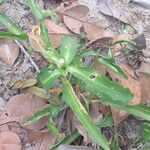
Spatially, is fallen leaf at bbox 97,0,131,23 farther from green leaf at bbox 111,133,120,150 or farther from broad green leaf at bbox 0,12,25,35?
green leaf at bbox 111,133,120,150

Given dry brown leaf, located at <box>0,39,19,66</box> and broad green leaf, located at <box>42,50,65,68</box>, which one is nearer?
broad green leaf, located at <box>42,50,65,68</box>

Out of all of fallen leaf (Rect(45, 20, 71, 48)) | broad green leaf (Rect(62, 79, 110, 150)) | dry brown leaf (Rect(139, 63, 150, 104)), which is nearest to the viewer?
broad green leaf (Rect(62, 79, 110, 150))

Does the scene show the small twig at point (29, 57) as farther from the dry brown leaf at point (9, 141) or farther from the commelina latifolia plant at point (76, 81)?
the dry brown leaf at point (9, 141)

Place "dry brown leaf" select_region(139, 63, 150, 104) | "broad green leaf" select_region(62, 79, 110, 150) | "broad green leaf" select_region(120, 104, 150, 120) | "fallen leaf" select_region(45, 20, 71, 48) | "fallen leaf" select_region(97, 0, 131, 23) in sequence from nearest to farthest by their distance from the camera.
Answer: "broad green leaf" select_region(62, 79, 110, 150), "broad green leaf" select_region(120, 104, 150, 120), "dry brown leaf" select_region(139, 63, 150, 104), "fallen leaf" select_region(45, 20, 71, 48), "fallen leaf" select_region(97, 0, 131, 23)

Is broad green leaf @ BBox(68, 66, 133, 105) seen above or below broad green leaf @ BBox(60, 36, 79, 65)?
below

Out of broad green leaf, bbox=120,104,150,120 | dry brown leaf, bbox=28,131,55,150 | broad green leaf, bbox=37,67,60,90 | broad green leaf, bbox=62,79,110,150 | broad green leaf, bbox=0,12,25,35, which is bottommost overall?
dry brown leaf, bbox=28,131,55,150

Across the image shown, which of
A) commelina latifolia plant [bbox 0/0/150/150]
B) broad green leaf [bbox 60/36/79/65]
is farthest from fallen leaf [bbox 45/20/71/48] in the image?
broad green leaf [bbox 60/36/79/65]

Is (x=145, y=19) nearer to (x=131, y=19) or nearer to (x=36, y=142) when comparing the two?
(x=131, y=19)

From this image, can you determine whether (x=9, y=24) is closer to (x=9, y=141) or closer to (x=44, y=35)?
(x=44, y=35)
